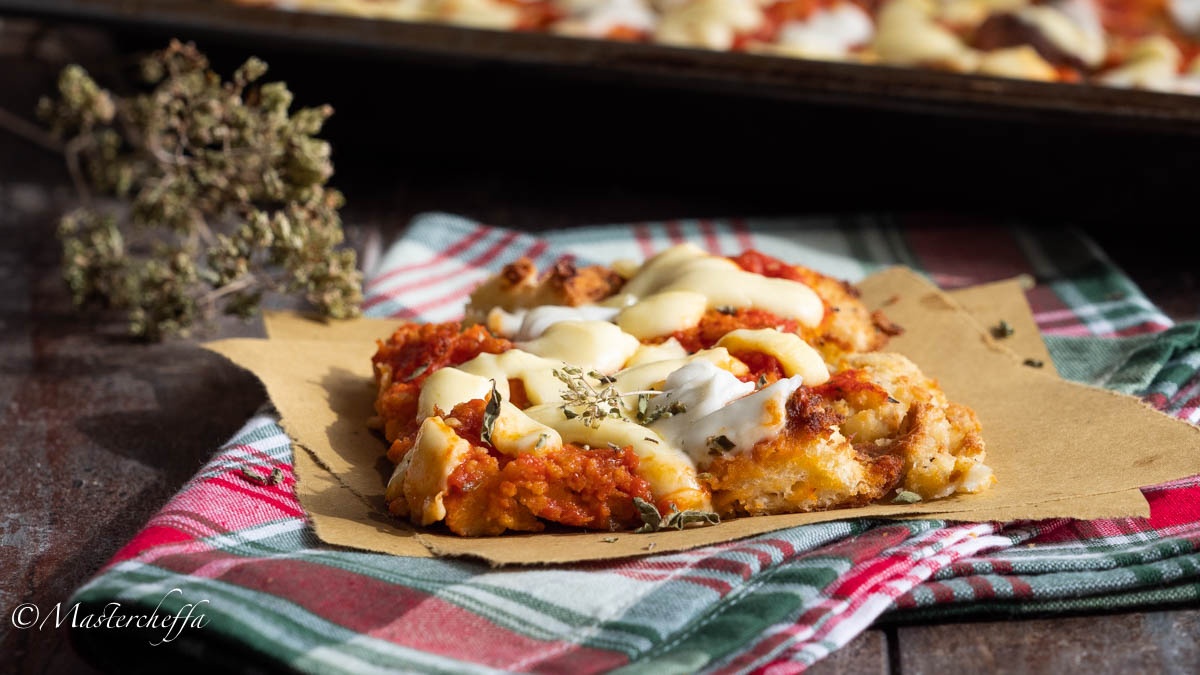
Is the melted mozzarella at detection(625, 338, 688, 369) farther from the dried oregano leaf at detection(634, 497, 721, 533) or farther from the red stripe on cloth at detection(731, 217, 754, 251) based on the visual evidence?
the red stripe on cloth at detection(731, 217, 754, 251)

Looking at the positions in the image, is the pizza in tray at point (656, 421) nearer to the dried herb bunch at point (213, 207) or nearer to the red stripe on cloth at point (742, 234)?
the dried herb bunch at point (213, 207)

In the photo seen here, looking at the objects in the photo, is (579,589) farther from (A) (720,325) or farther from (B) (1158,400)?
(B) (1158,400)

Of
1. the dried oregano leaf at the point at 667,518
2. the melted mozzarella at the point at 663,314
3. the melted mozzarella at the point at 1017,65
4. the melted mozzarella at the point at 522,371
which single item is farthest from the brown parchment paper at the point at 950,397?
the melted mozzarella at the point at 1017,65

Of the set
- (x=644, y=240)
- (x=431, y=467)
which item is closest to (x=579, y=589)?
(x=431, y=467)

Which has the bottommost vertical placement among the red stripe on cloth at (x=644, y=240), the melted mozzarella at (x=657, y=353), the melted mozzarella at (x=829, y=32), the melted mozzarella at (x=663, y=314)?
the red stripe on cloth at (x=644, y=240)

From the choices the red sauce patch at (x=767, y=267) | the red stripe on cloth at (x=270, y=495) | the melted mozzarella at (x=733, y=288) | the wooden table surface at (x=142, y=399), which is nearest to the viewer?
the wooden table surface at (x=142, y=399)

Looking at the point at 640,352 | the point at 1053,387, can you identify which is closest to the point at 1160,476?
the point at 1053,387

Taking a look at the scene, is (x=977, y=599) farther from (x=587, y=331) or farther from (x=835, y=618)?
(x=587, y=331)
